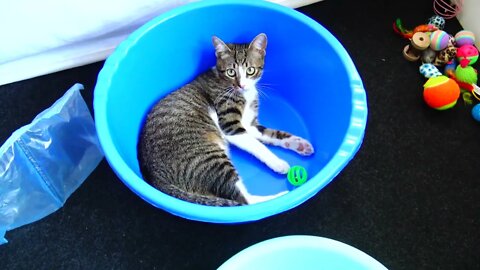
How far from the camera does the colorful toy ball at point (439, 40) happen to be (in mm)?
1560

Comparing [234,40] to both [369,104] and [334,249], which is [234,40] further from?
[334,249]

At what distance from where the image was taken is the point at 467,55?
5.13 feet

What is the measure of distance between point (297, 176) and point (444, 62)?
2.52 feet

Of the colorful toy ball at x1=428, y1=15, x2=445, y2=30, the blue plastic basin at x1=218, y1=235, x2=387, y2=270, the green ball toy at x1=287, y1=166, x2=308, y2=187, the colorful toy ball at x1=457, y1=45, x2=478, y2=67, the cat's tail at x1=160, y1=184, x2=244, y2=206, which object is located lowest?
the green ball toy at x1=287, y1=166, x2=308, y2=187

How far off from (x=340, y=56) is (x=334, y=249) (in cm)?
55

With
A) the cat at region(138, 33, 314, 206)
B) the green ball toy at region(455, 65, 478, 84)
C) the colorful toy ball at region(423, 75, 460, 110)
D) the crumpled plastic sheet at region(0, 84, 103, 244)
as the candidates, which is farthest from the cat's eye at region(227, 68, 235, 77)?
the green ball toy at region(455, 65, 478, 84)

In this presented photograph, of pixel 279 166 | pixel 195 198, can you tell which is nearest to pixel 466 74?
pixel 279 166

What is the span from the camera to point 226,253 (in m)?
1.32

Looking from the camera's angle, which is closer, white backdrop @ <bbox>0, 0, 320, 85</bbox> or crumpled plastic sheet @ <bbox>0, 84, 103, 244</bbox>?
crumpled plastic sheet @ <bbox>0, 84, 103, 244</bbox>

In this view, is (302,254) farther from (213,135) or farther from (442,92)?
(442,92)

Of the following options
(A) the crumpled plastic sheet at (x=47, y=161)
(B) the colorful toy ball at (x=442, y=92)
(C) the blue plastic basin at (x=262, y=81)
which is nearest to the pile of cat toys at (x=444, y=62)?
(B) the colorful toy ball at (x=442, y=92)

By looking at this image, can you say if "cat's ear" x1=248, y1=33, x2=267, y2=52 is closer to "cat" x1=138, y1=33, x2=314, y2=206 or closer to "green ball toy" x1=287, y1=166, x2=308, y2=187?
"cat" x1=138, y1=33, x2=314, y2=206

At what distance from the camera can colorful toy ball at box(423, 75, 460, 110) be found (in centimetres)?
148

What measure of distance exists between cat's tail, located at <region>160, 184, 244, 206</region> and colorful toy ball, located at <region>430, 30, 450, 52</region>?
1007 mm
